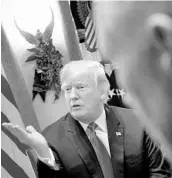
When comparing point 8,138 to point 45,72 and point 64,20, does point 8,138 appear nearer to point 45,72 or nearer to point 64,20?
point 45,72

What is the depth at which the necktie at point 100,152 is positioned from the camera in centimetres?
106

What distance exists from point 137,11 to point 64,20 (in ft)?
3.09

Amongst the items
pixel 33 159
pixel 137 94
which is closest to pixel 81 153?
pixel 33 159

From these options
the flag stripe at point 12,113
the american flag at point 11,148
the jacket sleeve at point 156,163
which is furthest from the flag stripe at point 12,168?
the jacket sleeve at point 156,163

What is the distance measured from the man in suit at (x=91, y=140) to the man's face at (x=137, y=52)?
2.69 ft

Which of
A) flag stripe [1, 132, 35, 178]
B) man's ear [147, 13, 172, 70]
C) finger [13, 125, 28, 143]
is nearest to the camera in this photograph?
man's ear [147, 13, 172, 70]

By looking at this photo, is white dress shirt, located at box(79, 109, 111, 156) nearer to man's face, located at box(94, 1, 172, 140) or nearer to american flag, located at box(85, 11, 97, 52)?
american flag, located at box(85, 11, 97, 52)

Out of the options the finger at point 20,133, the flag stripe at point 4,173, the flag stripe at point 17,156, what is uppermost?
the finger at point 20,133

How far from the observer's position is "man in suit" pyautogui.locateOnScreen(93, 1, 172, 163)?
199 mm

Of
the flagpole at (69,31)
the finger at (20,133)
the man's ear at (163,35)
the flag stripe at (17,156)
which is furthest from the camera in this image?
the flag stripe at (17,156)

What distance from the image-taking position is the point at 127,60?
0.21 m

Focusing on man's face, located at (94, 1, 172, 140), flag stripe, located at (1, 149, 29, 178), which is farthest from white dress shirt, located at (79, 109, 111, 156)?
man's face, located at (94, 1, 172, 140)

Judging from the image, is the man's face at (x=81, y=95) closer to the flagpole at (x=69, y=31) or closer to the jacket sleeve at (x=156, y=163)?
the flagpole at (x=69, y=31)

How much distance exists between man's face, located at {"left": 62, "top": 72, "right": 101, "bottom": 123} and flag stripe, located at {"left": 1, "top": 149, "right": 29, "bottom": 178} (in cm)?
33
